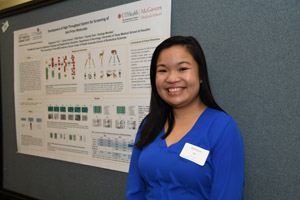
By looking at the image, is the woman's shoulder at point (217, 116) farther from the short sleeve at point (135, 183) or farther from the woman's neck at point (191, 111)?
the short sleeve at point (135, 183)

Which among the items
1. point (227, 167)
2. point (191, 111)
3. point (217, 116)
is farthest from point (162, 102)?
point (227, 167)

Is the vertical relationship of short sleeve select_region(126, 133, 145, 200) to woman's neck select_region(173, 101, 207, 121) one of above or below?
below

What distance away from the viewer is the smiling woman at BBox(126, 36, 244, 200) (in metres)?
0.71

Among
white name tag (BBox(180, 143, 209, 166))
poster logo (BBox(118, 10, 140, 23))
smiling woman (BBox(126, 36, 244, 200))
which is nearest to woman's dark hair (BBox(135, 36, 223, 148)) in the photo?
smiling woman (BBox(126, 36, 244, 200))

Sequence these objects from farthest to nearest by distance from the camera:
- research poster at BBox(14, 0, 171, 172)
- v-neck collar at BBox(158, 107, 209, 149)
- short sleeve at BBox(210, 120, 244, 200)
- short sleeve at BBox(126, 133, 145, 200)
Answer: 1. research poster at BBox(14, 0, 171, 172)
2. short sleeve at BBox(126, 133, 145, 200)
3. v-neck collar at BBox(158, 107, 209, 149)
4. short sleeve at BBox(210, 120, 244, 200)

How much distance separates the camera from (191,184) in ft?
2.42

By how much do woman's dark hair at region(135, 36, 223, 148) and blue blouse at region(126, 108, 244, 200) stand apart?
5cm

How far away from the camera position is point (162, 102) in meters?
0.97

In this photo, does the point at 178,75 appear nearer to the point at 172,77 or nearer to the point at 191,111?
the point at 172,77

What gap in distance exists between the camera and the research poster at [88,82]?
4.02ft

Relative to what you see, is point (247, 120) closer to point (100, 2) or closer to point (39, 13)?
point (100, 2)

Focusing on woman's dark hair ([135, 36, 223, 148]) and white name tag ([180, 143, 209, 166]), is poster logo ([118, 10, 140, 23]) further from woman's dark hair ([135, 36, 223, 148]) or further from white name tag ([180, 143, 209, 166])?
white name tag ([180, 143, 209, 166])

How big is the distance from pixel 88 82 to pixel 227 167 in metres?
1.04

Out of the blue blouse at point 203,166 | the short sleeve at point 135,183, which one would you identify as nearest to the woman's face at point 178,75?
the blue blouse at point 203,166
